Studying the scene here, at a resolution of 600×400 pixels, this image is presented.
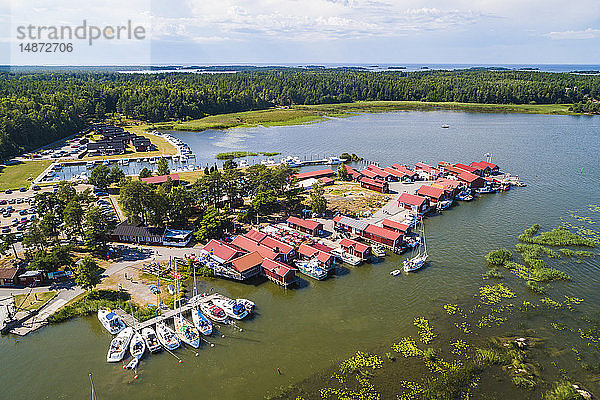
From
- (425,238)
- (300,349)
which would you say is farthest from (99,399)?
(425,238)

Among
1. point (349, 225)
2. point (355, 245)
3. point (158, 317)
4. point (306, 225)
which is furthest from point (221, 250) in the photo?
point (349, 225)

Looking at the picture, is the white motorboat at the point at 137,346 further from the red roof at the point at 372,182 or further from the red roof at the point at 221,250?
the red roof at the point at 372,182

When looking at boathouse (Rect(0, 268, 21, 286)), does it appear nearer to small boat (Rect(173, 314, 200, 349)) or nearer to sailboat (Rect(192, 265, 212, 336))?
small boat (Rect(173, 314, 200, 349))

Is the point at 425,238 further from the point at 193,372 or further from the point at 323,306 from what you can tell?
the point at 193,372

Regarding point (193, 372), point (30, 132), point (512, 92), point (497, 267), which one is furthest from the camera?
point (512, 92)

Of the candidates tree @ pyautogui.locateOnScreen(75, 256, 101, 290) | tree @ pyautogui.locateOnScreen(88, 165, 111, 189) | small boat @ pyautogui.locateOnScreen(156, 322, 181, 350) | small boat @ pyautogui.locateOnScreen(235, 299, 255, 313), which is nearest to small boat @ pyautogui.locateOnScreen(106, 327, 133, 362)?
small boat @ pyautogui.locateOnScreen(156, 322, 181, 350)

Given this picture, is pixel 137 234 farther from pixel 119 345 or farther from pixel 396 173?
pixel 396 173

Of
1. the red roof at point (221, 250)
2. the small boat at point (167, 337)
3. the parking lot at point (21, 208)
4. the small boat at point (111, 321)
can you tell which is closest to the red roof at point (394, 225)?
the red roof at point (221, 250)
